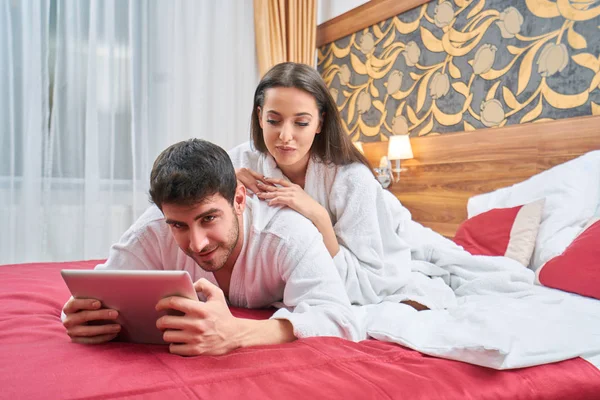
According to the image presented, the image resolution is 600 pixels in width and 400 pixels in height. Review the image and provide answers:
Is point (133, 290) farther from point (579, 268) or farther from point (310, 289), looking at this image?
point (579, 268)

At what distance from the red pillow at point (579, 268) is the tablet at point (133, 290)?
56.1 inches

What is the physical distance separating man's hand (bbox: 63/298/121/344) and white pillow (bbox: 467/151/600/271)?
176 cm

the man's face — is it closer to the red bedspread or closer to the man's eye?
the man's eye

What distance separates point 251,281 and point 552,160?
6.33 feet

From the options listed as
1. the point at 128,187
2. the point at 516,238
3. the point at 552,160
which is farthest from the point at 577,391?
the point at 128,187

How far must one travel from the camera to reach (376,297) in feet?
5.33

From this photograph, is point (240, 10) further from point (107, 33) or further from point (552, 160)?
point (552, 160)

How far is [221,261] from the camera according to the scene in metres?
1.23

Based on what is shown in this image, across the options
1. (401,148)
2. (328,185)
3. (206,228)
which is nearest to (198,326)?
(206,228)

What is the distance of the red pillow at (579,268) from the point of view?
5.79ft

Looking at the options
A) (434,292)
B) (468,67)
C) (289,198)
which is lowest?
(434,292)

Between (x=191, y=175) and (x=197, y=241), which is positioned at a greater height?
(x=191, y=175)

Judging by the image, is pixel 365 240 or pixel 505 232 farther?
pixel 505 232

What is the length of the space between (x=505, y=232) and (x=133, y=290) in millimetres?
1797
